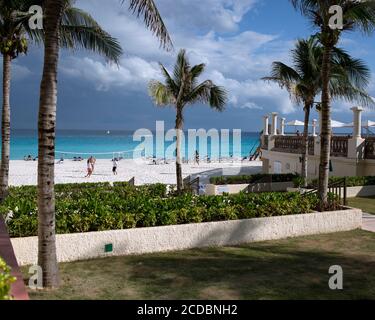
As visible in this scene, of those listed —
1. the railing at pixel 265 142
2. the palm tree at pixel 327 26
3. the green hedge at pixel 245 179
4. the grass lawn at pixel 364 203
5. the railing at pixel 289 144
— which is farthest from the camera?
the railing at pixel 265 142

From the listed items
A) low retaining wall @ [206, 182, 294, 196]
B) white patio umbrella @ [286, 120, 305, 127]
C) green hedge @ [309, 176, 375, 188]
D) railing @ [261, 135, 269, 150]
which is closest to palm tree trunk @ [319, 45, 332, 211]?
green hedge @ [309, 176, 375, 188]

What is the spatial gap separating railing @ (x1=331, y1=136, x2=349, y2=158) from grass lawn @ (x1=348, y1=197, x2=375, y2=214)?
14.1ft

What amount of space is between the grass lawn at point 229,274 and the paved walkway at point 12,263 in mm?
765

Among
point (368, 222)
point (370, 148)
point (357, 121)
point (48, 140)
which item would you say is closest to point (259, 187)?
point (370, 148)

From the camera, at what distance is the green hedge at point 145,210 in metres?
8.76

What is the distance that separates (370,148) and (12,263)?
18622mm

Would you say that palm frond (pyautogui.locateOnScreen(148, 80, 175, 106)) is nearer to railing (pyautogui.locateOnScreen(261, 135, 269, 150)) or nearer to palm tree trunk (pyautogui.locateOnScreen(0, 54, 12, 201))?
palm tree trunk (pyautogui.locateOnScreen(0, 54, 12, 201))

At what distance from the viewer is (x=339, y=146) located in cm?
2212

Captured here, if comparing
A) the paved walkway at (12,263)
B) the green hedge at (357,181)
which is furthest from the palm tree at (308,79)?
the paved walkway at (12,263)

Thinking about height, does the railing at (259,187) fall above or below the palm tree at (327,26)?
below

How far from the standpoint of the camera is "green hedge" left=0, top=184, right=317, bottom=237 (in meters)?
8.76

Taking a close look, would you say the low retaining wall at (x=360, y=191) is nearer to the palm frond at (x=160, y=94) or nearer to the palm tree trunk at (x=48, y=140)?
the palm frond at (x=160, y=94)

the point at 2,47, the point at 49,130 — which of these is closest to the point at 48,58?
the point at 49,130

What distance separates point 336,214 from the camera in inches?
460
